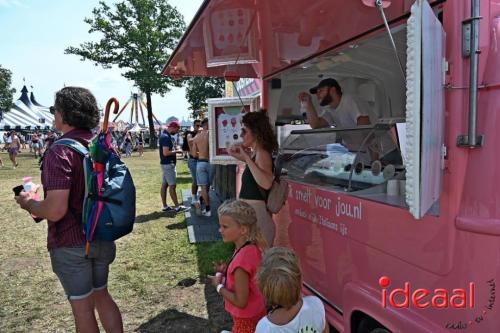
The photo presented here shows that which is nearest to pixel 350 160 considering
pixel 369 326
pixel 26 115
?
pixel 369 326

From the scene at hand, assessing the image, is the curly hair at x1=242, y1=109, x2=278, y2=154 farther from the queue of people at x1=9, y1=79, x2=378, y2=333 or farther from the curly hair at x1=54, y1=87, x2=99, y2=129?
the curly hair at x1=54, y1=87, x2=99, y2=129

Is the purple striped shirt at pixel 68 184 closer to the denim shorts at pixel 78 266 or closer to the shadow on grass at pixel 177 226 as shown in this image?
the denim shorts at pixel 78 266

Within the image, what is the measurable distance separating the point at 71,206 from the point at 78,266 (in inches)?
14.2

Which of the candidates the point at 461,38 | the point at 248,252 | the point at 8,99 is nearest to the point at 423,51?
the point at 461,38

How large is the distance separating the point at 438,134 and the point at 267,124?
177cm

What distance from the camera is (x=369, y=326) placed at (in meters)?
2.25

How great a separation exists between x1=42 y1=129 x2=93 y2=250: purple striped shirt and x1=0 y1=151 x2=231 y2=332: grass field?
139 cm

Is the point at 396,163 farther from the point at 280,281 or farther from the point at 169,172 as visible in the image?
the point at 169,172

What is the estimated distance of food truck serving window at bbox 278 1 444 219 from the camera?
1.51m

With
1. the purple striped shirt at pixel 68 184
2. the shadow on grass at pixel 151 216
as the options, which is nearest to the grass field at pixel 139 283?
the shadow on grass at pixel 151 216

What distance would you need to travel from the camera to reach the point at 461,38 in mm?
1594

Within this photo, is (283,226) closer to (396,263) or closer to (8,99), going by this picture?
(396,263)

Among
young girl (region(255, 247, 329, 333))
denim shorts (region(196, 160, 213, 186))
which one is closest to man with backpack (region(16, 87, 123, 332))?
young girl (region(255, 247, 329, 333))

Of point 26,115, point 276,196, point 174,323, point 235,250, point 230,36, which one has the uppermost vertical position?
point 26,115
